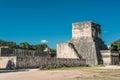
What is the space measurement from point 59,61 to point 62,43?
40.8 feet

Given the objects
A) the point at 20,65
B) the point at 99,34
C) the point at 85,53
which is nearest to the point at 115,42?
the point at 99,34

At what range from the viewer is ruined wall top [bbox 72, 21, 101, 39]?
61.5 m

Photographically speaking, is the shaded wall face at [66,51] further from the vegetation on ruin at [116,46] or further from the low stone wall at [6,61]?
the low stone wall at [6,61]

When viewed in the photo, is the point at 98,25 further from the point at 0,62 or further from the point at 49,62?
the point at 0,62

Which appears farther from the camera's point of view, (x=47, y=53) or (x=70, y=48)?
(x=47, y=53)

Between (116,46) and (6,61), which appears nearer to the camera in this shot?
(6,61)

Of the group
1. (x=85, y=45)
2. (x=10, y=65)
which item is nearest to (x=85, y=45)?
(x=85, y=45)

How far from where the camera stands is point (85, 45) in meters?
61.8

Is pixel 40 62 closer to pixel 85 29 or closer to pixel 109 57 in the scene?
pixel 109 57

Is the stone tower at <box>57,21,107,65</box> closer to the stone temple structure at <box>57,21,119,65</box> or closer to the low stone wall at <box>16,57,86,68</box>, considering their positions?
the stone temple structure at <box>57,21,119,65</box>

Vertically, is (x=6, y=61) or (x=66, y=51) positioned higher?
(x=66, y=51)

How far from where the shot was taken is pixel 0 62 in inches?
1598

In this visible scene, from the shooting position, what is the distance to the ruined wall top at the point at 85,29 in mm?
61531

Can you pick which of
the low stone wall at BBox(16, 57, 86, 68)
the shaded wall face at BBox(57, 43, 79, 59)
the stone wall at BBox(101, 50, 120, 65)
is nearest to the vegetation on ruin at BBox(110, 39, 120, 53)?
the stone wall at BBox(101, 50, 120, 65)
